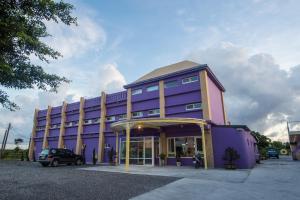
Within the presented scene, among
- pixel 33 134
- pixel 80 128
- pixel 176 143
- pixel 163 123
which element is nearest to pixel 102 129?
pixel 80 128

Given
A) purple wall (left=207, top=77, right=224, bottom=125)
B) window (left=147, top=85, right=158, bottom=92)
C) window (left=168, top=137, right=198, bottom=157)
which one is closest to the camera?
window (left=168, top=137, right=198, bottom=157)

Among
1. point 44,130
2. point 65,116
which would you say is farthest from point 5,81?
point 44,130

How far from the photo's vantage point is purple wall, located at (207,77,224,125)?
2152 centimetres

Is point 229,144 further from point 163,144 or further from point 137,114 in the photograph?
point 137,114

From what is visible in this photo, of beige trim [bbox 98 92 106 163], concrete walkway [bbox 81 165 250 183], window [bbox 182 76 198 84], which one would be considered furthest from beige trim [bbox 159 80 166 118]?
beige trim [bbox 98 92 106 163]

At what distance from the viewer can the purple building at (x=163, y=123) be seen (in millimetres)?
18062

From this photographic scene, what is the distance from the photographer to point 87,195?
7.67 m

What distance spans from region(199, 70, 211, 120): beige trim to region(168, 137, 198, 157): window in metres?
2.47

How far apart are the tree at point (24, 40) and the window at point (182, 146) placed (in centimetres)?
1511

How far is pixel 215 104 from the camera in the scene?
22.9 meters

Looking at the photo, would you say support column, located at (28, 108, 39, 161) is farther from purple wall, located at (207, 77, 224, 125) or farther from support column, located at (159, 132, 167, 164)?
purple wall, located at (207, 77, 224, 125)

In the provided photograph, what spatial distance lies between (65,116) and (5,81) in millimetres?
28526

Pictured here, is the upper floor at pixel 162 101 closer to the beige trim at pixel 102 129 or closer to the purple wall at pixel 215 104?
the purple wall at pixel 215 104

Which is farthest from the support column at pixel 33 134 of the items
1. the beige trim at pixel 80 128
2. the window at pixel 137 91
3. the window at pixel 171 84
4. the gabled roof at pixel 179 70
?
the window at pixel 171 84
